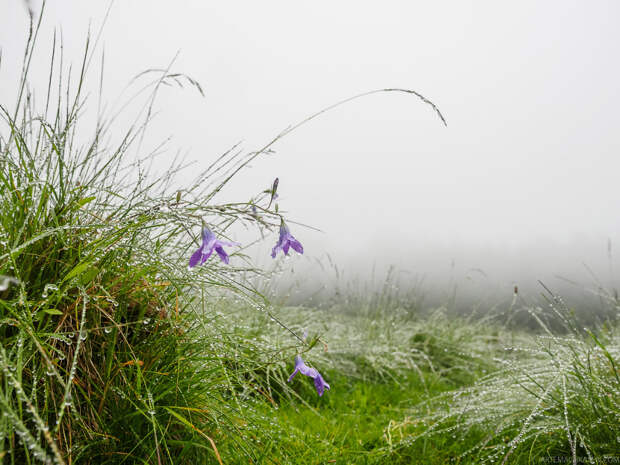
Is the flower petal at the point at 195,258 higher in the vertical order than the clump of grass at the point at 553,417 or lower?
higher

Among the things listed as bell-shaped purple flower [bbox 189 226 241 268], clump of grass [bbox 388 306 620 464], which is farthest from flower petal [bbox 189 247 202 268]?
clump of grass [bbox 388 306 620 464]

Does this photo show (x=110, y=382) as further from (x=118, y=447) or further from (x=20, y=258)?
(x=20, y=258)

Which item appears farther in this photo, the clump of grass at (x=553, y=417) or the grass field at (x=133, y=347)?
the clump of grass at (x=553, y=417)

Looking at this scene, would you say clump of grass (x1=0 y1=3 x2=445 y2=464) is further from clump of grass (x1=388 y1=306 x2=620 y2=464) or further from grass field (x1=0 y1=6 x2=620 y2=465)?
clump of grass (x1=388 y1=306 x2=620 y2=464)

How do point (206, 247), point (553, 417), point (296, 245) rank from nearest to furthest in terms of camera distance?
point (206, 247) < point (296, 245) < point (553, 417)

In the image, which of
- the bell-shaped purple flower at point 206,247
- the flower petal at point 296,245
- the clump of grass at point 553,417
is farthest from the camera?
the clump of grass at point 553,417

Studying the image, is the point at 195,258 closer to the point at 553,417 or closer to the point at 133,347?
the point at 133,347

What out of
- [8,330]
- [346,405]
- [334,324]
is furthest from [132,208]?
[334,324]

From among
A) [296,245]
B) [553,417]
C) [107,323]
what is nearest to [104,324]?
[107,323]

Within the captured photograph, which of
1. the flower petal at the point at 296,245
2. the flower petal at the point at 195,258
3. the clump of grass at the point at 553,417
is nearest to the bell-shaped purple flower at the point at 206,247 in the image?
the flower petal at the point at 195,258

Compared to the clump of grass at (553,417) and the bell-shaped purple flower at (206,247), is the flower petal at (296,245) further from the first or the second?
the clump of grass at (553,417)

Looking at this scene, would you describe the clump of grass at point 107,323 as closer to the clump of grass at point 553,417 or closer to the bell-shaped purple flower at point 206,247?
the bell-shaped purple flower at point 206,247

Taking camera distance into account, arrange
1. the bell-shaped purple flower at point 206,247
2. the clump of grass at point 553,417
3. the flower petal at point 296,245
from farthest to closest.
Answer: the clump of grass at point 553,417
the flower petal at point 296,245
the bell-shaped purple flower at point 206,247

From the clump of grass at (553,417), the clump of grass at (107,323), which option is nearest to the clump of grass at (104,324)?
the clump of grass at (107,323)
